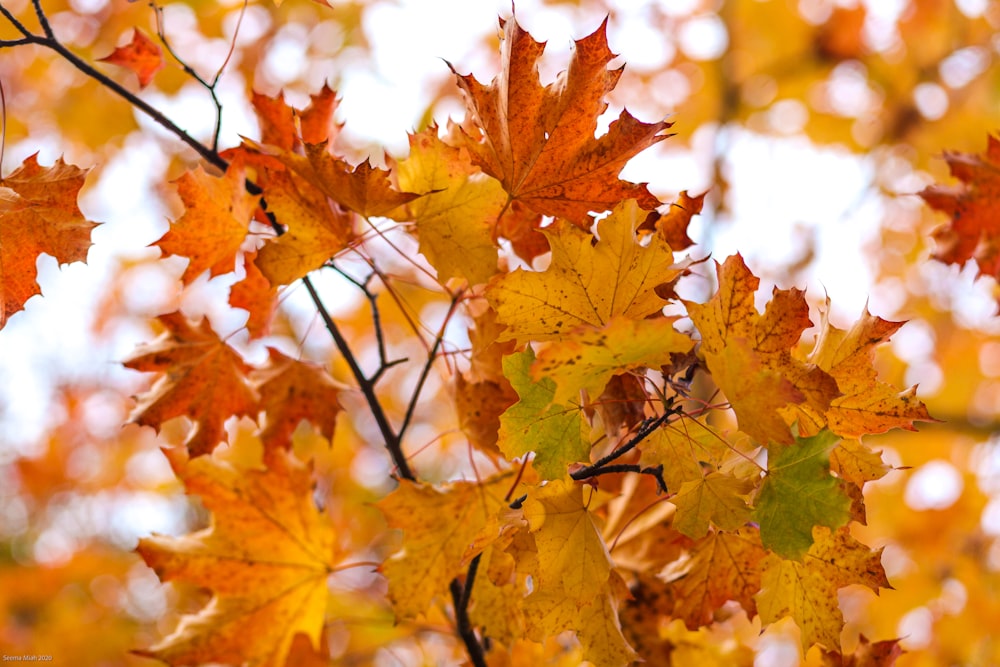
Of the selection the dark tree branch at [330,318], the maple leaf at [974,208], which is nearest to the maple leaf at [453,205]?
the dark tree branch at [330,318]

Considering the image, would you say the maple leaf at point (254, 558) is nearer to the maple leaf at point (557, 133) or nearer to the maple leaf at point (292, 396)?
the maple leaf at point (292, 396)

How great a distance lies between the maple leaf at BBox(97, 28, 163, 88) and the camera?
121cm

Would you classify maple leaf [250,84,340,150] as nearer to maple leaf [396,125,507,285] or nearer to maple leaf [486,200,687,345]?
maple leaf [396,125,507,285]

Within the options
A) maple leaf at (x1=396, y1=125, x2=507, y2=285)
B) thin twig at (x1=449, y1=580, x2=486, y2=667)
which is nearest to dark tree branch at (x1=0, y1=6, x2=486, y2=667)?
thin twig at (x1=449, y1=580, x2=486, y2=667)

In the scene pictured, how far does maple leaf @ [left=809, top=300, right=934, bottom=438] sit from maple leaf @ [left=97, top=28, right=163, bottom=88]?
1085 millimetres

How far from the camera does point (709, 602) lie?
914 mm

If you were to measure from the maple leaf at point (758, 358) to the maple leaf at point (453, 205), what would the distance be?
0.26 m

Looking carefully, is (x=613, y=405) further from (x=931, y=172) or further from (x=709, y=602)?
(x=931, y=172)

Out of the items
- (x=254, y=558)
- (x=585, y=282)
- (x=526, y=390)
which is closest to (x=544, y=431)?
(x=526, y=390)

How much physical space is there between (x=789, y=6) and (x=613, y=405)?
146 inches

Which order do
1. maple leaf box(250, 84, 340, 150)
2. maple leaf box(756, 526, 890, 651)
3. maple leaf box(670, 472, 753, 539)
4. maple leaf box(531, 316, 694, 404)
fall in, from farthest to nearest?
1. maple leaf box(250, 84, 340, 150)
2. maple leaf box(756, 526, 890, 651)
3. maple leaf box(670, 472, 753, 539)
4. maple leaf box(531, 316, 694, 404)

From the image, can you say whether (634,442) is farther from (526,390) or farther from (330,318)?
(330,318)

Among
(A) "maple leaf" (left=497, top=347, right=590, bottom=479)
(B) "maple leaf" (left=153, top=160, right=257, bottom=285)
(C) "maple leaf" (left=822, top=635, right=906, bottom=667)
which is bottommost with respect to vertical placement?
(C) "maple leaf" (left=822, top=635, right=906, bottom=667)

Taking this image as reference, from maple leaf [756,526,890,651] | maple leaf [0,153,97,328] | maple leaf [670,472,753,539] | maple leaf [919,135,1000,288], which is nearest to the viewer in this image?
maple leaf [670,472,753,539]
